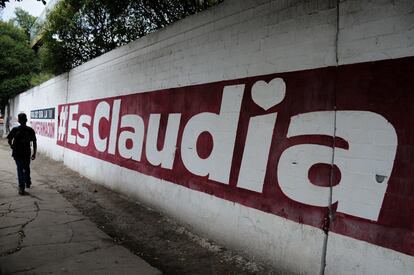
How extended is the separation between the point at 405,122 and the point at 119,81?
7821 mm

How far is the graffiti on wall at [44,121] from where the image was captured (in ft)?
59.3

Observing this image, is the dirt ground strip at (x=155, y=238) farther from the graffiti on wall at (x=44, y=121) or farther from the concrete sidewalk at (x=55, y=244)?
the graffiti on wall at (x=44, y=121)

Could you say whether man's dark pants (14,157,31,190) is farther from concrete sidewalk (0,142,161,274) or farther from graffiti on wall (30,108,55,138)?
graffiti on wall (30,108,55,138)

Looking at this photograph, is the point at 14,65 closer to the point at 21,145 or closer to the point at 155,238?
the point at 21,145

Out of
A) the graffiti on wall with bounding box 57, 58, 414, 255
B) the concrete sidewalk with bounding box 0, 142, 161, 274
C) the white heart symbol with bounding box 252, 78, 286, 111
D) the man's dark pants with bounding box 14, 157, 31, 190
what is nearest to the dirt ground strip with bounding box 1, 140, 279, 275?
the concrete sidewalk with bounding box 0, 142, 161, 274

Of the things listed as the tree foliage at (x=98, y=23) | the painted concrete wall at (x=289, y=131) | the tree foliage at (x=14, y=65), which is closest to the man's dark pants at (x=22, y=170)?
the painted concrete wall at (x=289, y=131)

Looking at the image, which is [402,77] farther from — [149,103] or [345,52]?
[149,103]

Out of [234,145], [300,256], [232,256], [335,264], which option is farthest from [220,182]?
[335,264]

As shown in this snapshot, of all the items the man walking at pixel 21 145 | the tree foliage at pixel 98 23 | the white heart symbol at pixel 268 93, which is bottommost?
the man walking at pixel 21 145

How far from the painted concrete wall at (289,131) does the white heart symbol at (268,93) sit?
1cm

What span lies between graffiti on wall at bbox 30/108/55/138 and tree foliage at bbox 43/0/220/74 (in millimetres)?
2192

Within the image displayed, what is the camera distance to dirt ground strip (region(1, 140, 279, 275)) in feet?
17.5

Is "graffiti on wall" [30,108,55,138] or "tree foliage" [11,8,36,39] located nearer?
"graffiti on wall" [30,108,55,138]

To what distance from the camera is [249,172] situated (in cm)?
561
